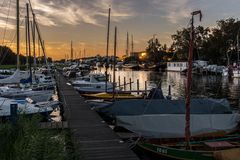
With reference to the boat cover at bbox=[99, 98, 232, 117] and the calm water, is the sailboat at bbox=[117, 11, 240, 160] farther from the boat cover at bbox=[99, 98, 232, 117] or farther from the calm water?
the calm water

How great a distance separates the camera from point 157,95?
28.2 m

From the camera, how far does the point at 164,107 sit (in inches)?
821

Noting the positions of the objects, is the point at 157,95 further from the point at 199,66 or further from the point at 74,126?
the point at 199,66

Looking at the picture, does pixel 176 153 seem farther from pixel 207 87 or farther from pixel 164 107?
pixel 207 87

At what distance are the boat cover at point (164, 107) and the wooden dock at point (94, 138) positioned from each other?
1455 millimetres

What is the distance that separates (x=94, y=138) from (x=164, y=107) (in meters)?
5.41

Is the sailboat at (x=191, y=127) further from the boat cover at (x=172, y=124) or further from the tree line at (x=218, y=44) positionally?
the tree line at (x=218, y=44)

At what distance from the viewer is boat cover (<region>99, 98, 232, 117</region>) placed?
68.4ft

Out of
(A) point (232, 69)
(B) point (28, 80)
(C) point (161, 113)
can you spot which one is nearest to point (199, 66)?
(A) point (232, 69)

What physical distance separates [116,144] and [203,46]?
128638 mm


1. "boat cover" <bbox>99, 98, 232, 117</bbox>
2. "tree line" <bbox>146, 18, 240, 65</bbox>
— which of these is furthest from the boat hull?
"tree line" <bbox>146, 18, 240, 65</bbox>

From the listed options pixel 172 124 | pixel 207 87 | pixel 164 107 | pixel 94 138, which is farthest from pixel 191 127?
pixel 207 87

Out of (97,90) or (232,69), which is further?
(232,69)

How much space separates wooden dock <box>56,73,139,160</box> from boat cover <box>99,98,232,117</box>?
146 cm
